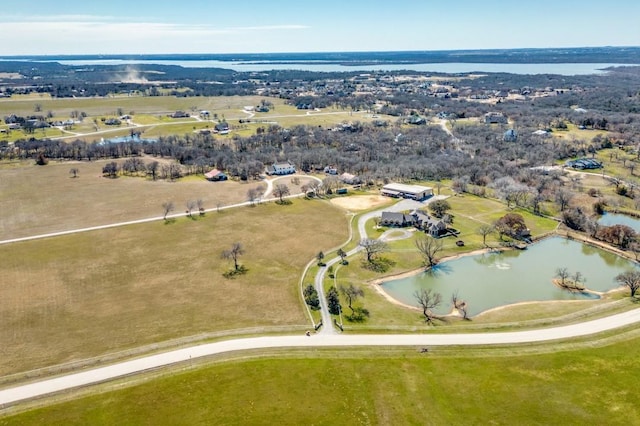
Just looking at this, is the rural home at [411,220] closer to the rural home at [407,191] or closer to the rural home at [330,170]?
the rural home at [407,191]

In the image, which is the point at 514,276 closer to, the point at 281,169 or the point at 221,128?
the point at 281,169

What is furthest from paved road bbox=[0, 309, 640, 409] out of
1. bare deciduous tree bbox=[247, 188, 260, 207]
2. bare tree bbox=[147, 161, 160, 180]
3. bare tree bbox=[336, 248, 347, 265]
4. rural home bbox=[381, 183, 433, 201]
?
bare tree bbox=[147, 161, 160, 180]

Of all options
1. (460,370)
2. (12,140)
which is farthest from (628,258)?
(12,140)

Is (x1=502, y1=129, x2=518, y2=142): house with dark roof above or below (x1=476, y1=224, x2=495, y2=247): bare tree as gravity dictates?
above

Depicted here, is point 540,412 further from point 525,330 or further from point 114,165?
point 114,165

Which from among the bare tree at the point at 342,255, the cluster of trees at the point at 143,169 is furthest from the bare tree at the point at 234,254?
the cluster of trees at the point at 143,169

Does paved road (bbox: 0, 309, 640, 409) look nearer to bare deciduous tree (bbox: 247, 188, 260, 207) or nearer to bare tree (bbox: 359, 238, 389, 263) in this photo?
bare tree (bbox: 359, 238, 389, 263)
